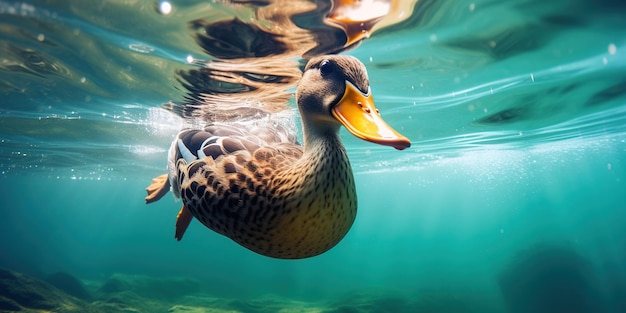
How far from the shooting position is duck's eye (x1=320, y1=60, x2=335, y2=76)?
2984 mm

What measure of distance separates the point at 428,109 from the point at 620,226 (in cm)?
2178

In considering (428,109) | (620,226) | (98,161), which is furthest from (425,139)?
(98,161)

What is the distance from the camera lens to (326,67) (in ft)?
9.95

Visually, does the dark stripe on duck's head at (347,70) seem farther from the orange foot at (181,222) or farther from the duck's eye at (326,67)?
the orange foot at (181,222)

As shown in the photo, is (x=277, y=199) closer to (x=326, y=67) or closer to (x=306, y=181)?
(x=306, y=181)

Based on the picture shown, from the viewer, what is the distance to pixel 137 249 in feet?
160

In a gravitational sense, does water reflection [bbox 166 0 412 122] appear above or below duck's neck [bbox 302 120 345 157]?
above

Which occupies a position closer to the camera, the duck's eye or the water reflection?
the duck's eye

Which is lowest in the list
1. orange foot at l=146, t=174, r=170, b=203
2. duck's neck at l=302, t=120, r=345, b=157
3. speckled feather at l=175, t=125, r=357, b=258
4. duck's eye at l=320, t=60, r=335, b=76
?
speckled feather at l=175, t=125, r=357, b=258

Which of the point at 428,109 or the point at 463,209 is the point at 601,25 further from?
the point at 463,209

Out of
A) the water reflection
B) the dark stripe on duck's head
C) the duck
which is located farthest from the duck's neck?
the water reflection

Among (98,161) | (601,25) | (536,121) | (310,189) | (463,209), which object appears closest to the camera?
(310,189)

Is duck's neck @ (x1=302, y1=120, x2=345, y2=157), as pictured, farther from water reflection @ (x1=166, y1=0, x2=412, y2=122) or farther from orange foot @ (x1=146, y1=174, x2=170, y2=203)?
orange foot @ (x1=146, y1=174, x2=170, y2=203)

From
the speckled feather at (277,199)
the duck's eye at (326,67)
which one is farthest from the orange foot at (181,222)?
the duck's eye at (326,67)
